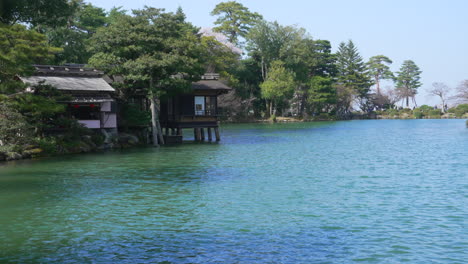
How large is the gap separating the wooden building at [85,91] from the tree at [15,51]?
17.0 ft

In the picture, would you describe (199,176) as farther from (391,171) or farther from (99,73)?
(99,73)

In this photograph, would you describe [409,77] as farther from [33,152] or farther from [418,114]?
[33,152]

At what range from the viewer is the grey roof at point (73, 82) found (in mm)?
32375

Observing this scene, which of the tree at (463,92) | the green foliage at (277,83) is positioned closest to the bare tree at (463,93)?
the tree at (463,92)

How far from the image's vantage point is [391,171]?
23266 millimetres

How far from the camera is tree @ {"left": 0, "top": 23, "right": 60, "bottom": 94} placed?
2458 cm

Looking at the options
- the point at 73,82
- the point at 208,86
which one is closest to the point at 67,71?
the point at 73,82

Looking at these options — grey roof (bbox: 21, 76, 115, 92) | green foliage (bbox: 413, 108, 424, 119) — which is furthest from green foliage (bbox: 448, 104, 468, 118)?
grey roof (bbox: 21, 76, 115, 92)

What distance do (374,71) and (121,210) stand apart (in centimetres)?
11305

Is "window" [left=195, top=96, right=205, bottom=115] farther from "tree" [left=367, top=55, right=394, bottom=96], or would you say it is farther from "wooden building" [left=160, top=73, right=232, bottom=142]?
"tree" [left=367, top=55, right=394, bottom=96]

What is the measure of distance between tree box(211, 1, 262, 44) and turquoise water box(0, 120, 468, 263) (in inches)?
2985

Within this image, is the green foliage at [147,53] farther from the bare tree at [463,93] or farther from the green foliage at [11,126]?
the bare tree at [463,93]

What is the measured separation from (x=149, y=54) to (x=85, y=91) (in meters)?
5.73

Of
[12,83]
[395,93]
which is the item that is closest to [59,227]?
[12,83]
